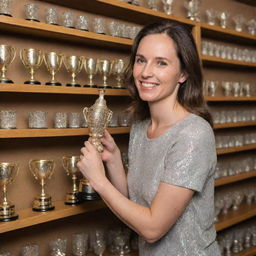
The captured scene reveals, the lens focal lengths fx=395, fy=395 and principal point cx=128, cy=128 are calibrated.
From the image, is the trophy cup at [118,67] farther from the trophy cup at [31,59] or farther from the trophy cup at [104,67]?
the trophy cup at [31,59]

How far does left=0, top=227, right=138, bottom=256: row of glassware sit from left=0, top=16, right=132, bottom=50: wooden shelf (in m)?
1.05

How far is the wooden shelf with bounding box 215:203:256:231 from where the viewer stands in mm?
2851

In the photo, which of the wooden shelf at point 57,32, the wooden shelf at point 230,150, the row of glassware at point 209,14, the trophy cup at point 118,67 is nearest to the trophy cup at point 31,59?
the wooden shelf at point 57,32

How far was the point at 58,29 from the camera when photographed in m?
1.93

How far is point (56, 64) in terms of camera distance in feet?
6.50

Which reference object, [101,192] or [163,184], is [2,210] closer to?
[101,192]

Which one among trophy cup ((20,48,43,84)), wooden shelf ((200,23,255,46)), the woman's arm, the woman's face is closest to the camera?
the woman's arm

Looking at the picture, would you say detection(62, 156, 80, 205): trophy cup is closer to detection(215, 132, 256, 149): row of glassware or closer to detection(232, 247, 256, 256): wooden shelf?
detection(215, 132, 256, 149): row of glassware

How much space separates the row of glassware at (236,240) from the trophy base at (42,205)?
1.52 m

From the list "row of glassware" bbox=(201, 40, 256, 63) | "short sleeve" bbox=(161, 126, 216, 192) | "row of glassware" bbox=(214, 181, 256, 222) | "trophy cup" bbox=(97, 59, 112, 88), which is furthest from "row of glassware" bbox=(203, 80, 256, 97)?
"short sleeve" bbox=(161, 126, 216, 192)

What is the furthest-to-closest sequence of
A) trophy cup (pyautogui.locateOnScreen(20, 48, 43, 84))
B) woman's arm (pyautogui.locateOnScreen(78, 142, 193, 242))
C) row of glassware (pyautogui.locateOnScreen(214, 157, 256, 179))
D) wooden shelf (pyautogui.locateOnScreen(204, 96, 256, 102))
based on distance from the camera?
row of glassware (pyautogui.locateOnScreen(214, 157, 256, 179))
wooden shelf (pyautogui.locateOnScreen(204, 96, 256, 102))
trophy cup (pyautogui.locateOnScreen(20, 48, 43, 84))
woman's arm (pyautogui.locateOnScreen(78, 142, 193, 242))

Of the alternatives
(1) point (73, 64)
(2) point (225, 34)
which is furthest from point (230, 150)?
(1) point (73, 64)

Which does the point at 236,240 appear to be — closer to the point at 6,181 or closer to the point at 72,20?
the point at 6,181

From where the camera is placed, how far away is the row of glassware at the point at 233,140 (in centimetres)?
296
